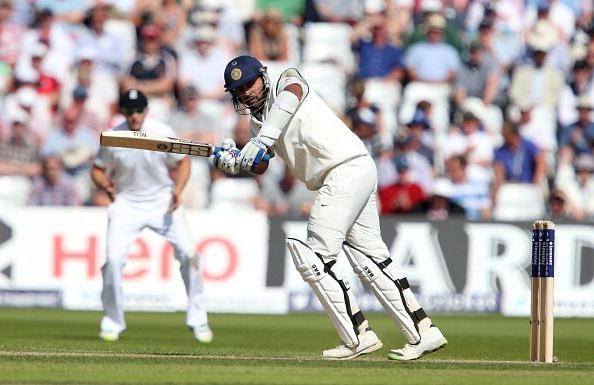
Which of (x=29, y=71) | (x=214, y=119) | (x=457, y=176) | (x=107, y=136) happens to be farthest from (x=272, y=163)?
(x=107, y=136)

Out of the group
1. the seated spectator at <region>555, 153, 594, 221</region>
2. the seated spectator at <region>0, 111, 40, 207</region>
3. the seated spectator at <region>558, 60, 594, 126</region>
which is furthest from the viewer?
the seated spectator at <region>558, 60, 594, 126</region>

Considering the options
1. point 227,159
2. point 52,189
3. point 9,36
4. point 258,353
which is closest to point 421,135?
point 52,189

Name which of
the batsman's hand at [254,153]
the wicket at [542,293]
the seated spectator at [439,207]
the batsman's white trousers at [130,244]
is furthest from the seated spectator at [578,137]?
the batsman's hand at [254,153]

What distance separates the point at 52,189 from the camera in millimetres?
15742

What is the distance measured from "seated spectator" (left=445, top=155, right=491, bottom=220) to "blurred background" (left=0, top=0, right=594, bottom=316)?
20mm

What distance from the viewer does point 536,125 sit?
59.5ft

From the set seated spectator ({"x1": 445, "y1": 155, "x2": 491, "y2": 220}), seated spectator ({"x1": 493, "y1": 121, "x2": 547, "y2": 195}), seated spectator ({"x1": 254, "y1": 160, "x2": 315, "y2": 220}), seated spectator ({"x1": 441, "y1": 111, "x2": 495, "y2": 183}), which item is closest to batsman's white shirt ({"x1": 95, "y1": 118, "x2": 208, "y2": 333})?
seated spectator ({"x1": 254, "y1": 160, "x2": 315, "y2": 220})

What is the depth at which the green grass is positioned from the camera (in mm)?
7301

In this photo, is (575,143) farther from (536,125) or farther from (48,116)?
(48,116)

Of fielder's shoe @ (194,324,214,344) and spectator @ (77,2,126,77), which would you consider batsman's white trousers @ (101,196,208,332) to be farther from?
spectator @ (77,2,126,77)

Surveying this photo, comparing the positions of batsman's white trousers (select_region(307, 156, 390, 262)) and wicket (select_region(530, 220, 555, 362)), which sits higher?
batsman's white trousers (select_region(307, 156, 390, 262))

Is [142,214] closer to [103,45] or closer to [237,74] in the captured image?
[237,74]

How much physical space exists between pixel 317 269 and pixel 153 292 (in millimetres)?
7173

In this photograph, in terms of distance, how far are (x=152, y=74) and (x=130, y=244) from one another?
22.2 ft
